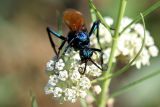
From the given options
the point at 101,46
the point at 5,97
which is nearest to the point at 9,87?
the point at 5,97

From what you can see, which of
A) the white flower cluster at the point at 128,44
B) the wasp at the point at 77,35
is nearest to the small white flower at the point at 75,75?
the wasp at the point at 77,35

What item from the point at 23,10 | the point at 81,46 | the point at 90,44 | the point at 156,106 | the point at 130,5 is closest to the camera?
the point at 81,46

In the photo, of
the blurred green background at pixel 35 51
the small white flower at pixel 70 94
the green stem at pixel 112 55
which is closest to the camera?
the small white flower at pixel 70 94

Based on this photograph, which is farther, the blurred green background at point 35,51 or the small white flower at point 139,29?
the blurred green background at point 35,51

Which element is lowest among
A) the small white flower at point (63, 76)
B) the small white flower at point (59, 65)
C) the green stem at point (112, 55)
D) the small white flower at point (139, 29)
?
the small white flower at point (63, 76)

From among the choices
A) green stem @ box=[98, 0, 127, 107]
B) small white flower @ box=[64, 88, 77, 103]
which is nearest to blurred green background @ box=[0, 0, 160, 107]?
green stem @ box=[98, 0, 127, 107]

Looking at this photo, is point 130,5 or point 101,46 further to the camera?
point 130,5

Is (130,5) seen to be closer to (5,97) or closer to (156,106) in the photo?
(156,106)

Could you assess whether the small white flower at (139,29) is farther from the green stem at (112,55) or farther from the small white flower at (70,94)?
the small white flower at (70,94)
